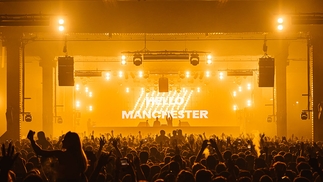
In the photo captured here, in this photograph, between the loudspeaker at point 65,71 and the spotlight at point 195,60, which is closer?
the loudspeaker at point 65,71

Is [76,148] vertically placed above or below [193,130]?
above

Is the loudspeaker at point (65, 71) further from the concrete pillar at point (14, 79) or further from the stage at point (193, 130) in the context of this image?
the stage at point (193, 130)

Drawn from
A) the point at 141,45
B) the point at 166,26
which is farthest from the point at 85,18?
the point at 141,45

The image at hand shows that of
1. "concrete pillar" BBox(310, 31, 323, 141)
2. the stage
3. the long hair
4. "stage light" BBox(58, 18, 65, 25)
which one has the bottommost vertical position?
the stage

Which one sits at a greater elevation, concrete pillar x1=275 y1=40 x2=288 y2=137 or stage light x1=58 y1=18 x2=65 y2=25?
stage light x1=58 y1=18 x2=65 y2=25

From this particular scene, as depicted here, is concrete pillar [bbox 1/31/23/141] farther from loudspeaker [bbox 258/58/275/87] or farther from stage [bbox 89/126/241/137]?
stage [bbox 89/126/241/137]

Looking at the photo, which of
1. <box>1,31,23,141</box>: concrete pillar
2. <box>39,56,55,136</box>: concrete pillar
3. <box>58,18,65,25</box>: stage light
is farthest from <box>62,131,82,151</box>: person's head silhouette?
<box>39,56,55,136</box>: concrete pillar

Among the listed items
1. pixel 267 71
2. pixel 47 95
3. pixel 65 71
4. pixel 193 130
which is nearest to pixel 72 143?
pixel 65 71

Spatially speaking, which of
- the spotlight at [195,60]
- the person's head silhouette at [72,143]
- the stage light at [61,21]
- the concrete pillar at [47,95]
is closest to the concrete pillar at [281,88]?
the spotlight at [195,60]

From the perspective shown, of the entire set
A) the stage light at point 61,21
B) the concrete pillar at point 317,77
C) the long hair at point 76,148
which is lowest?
the long hair at point 76,148

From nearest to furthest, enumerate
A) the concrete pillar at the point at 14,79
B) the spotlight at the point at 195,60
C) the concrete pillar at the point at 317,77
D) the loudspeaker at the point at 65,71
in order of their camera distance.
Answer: the loudspeaker at the point at 65,71 → the concrete pillar at the point at 317,77 → the concrete pillar at the point at 14,79 → the spotlight at the point at 195,60

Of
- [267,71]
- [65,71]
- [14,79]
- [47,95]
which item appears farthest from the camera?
[47,95]

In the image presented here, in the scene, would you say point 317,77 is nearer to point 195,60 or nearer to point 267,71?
point 267,71

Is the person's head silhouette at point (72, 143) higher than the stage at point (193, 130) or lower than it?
higher
